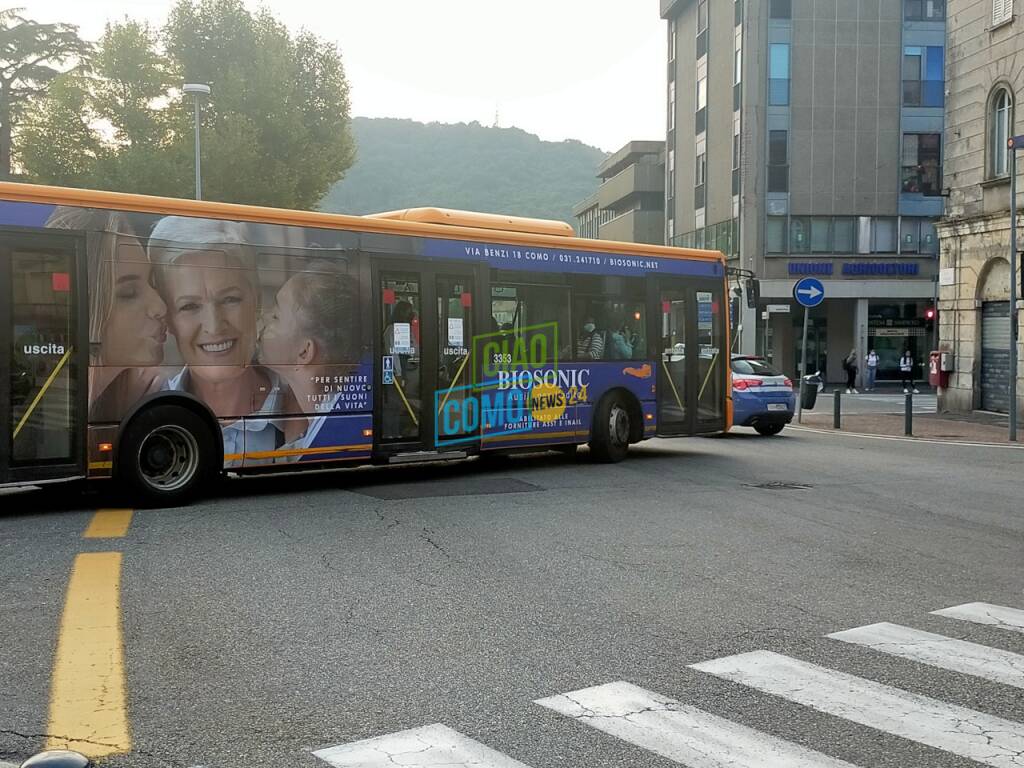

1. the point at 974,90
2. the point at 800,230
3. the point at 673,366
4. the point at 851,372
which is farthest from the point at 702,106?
the point at 673,366

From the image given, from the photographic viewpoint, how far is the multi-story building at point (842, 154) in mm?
46750

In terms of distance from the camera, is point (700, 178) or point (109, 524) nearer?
point (109, 524)

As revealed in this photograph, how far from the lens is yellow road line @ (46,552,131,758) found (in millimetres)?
4148

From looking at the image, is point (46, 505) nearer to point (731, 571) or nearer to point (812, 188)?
point (731, 571)

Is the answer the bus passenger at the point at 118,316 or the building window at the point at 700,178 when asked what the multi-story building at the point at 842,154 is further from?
the bus passenger at the point at 118,316

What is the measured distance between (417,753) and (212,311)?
7463 millimetres

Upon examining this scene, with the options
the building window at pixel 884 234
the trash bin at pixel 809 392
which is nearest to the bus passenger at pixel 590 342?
the trash bin at pixel 809 392

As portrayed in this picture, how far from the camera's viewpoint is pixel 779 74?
155 feet

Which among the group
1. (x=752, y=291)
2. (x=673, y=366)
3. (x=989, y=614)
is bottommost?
(x=989, y=614)

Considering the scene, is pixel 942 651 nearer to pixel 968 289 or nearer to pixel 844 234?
pixel 968 289

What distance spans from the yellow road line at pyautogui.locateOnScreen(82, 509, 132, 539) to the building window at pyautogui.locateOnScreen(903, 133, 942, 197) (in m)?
44.1

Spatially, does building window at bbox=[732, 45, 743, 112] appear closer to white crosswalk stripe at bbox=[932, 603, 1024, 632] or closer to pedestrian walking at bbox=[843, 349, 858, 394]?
pedestrian walking at bbox=[843, 349, 858, 394]

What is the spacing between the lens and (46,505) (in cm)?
1052

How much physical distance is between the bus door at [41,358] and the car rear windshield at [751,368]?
559 inches
